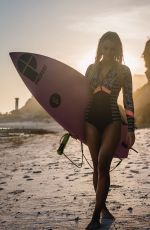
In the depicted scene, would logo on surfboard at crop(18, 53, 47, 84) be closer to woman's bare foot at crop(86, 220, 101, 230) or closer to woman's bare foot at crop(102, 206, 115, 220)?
woman's bare foot at crop(102, 206, 115, 220)

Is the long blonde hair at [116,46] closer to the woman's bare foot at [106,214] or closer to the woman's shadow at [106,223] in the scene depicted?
the woman's bare foot at [106,214]

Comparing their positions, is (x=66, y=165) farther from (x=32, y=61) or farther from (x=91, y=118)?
(x=91, y=118)

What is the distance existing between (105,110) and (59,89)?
Answer: 50.0 inches

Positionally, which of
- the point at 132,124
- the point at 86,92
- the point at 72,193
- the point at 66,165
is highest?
the point at 86,92

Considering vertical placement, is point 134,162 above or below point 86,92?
below

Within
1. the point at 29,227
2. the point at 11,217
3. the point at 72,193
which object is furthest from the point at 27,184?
the point at 29,227

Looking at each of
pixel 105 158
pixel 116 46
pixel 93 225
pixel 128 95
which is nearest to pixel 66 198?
pixel 93 225

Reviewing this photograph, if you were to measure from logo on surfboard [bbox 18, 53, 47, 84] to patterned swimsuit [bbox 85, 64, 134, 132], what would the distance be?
1454mm

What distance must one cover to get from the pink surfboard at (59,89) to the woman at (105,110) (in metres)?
0.31

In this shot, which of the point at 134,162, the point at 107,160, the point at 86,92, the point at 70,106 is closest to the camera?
the point at 107,160

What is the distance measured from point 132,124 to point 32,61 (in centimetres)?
226

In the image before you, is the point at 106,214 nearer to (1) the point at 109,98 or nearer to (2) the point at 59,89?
(1) the point at 109,98

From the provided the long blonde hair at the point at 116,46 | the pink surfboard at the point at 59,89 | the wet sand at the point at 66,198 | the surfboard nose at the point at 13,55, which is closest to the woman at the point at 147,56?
the wet sand at the point at 66,198

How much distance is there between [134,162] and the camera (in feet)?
36.8
